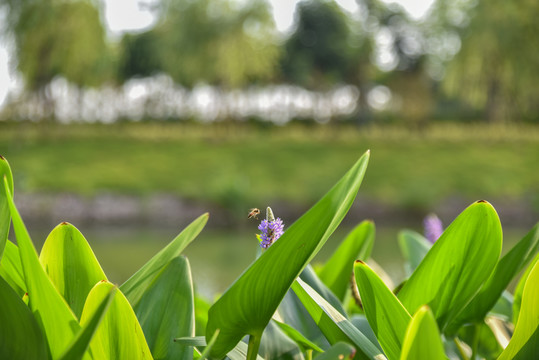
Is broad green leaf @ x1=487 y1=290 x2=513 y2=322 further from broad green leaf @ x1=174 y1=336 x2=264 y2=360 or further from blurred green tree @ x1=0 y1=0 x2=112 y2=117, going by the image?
blurred green tree @ x1=0 y1=0 x2=112 y2=117

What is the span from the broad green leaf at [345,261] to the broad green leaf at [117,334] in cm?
53

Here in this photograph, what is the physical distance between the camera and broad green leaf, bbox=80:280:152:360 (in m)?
0.58

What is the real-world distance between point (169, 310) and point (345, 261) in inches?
17.4

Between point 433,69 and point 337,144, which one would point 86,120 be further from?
point 433,69

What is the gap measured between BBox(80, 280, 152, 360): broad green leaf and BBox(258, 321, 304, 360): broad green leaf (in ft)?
0.80

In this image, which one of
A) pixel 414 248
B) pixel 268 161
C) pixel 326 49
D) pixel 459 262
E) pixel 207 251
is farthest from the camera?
pixel 326 49

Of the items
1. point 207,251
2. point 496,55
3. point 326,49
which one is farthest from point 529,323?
point 326,49

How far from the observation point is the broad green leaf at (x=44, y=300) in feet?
1.77

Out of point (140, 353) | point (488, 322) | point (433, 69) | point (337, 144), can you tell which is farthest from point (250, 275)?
point (433, 69)

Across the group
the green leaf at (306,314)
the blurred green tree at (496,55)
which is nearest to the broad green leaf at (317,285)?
the green leaf at (306,314)

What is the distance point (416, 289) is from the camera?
72 centimetres

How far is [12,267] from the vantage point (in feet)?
2.55

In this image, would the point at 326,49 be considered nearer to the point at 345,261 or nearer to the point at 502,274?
A: the point at 345,261

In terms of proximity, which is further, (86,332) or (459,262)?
(459,262)
